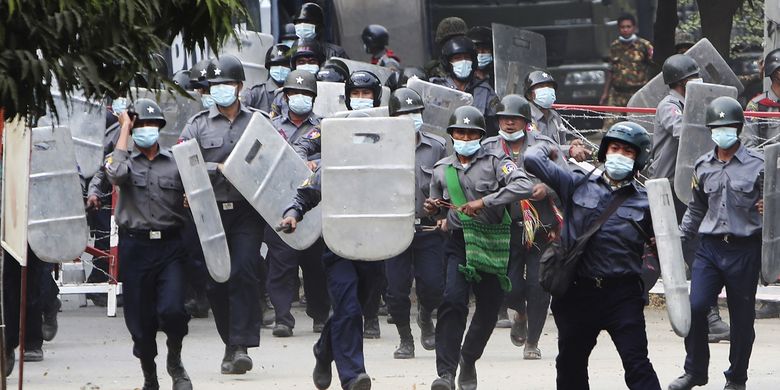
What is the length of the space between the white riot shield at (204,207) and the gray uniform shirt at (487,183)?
1327 mm

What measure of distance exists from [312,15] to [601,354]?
17.2 feet

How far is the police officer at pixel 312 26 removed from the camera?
1689 cm

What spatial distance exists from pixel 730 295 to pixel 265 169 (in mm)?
3058

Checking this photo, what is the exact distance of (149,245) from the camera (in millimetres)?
11297

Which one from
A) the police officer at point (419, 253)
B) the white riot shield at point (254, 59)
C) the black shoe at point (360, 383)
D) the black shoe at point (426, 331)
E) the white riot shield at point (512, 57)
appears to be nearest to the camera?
the black shoe at point (360, 383)

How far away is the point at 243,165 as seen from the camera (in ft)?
40.4

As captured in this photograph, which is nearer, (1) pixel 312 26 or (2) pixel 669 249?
(2) pixel 669 249

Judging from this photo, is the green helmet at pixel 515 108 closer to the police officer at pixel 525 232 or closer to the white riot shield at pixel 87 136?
the police officer at pixel 525 232

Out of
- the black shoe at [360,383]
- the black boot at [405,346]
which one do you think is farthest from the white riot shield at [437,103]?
the black shoe at [360,383]

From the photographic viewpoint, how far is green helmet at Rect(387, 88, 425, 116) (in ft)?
42.1

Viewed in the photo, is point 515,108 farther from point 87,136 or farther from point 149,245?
point 87,136

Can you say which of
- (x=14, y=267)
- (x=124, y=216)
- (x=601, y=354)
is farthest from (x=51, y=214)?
(x=601, y=354)

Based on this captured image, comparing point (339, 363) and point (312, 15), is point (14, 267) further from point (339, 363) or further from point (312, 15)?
point (312, 15)

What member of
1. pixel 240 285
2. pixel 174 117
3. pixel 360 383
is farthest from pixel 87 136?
pixel 360 383
